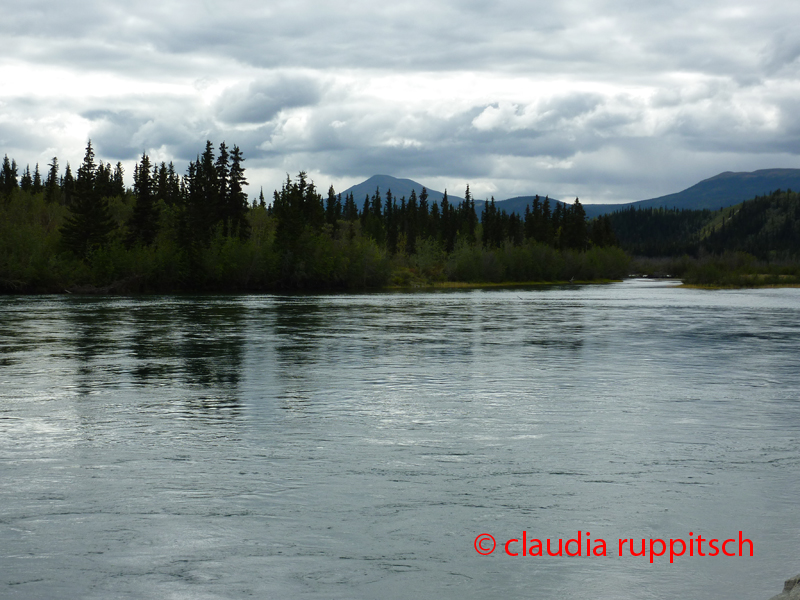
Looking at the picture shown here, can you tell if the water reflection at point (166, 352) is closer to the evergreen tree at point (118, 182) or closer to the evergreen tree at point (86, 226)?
the evergreen tree at point (86, 226)

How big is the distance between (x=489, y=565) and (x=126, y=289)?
91.7 metres

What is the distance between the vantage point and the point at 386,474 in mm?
11961

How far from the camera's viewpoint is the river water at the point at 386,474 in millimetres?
8078

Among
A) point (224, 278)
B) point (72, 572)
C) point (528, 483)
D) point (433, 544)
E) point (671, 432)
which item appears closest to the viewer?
point (72, 572)

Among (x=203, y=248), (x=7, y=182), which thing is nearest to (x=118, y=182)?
(x=7, y=182)

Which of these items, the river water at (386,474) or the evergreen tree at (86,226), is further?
the evergreen tree at (86,226)

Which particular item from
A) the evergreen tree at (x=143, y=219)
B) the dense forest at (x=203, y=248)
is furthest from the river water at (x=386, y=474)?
the evergreen tree at (x=143, y=219)

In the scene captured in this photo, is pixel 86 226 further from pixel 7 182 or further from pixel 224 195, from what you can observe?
pixel 7 182

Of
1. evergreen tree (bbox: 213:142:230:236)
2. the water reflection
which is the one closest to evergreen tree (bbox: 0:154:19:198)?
evergreen tree (bbox: 213:142:230:236)

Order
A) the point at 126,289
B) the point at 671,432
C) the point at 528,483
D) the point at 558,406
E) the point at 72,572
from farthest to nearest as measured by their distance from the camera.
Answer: the point at 126,289
the point at 558,406
the point at 671,432
the point at 528,483
the point at 72,572

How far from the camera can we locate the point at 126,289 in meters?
93.3

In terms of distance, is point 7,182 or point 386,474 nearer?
point 386,474

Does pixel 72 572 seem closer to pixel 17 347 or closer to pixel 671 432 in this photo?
pixel 671 432

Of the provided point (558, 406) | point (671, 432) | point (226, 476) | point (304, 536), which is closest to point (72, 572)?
point (304, 536)
